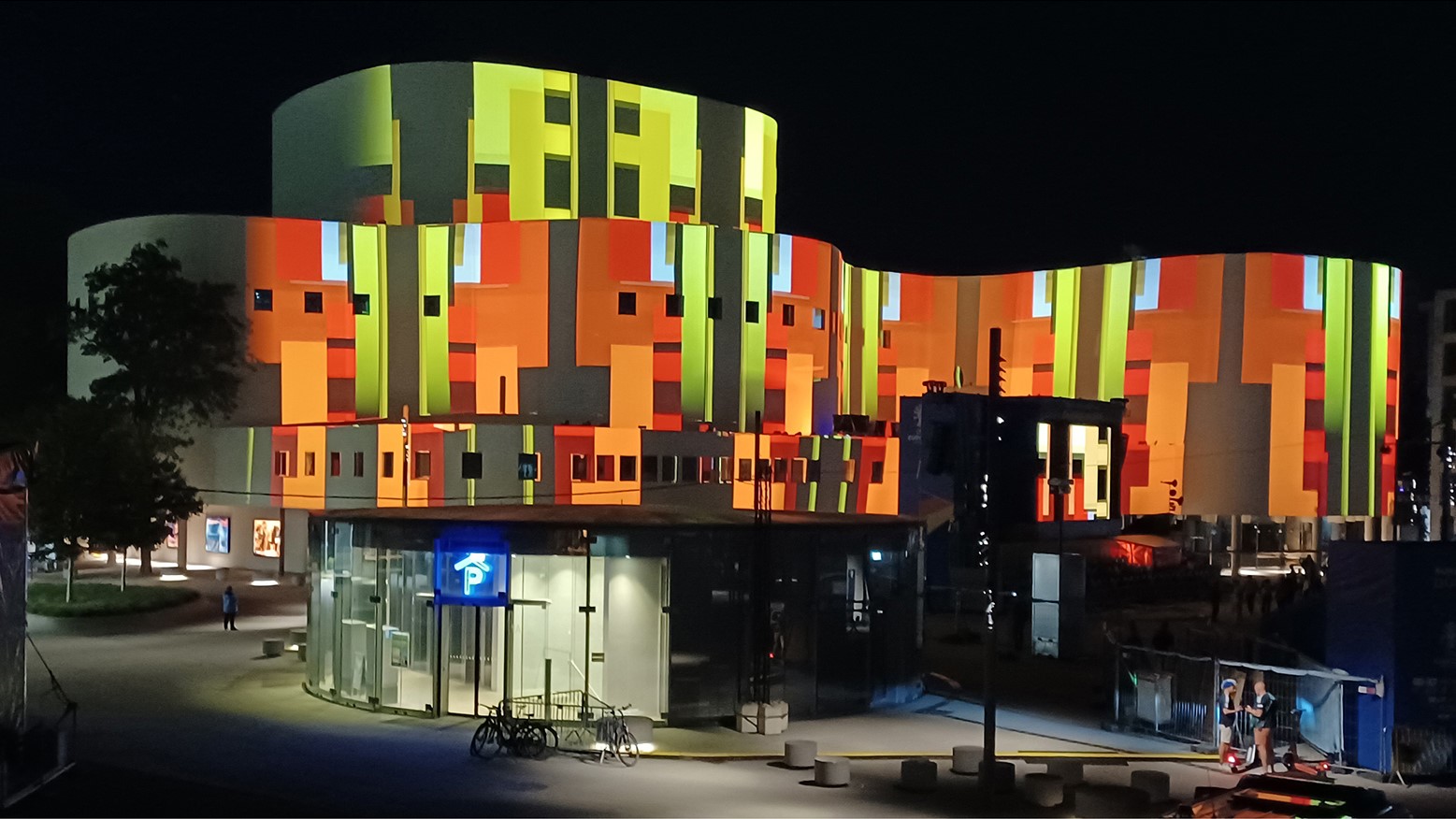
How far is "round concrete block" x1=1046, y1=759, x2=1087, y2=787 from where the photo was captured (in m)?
20.1

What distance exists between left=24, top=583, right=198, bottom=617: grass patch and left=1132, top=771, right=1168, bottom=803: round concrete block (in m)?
32.7

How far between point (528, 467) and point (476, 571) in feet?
96.5

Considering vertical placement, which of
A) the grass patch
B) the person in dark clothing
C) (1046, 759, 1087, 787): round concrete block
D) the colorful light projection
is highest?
the colorful light projection

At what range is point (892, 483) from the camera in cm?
6575

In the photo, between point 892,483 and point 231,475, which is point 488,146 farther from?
point 892,483

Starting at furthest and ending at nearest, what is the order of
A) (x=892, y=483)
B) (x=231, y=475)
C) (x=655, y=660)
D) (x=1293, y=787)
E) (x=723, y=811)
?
(x=892, y=483) → (x=231, y=475) → (x=655, y=660) → (x=723, y=811) → (x=1293, y=787)

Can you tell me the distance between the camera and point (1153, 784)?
19.4 meters

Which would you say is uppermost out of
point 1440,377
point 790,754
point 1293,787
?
point 1440,377

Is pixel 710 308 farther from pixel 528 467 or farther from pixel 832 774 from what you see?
pixel 832 774

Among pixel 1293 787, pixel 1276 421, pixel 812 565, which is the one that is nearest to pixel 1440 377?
pixel 1276 421

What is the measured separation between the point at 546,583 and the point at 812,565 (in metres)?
5.24

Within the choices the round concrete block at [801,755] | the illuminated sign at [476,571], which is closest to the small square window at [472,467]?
the illuminated sign at [476,571]

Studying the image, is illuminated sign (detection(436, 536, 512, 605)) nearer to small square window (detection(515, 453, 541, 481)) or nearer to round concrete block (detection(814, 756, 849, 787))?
round concrete block (detection(814, 756, 849, 787))

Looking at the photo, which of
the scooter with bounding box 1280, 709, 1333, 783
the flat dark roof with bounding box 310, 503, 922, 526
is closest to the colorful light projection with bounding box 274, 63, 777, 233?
the flat dark roof with bounding box 310, 503, 922, 526
